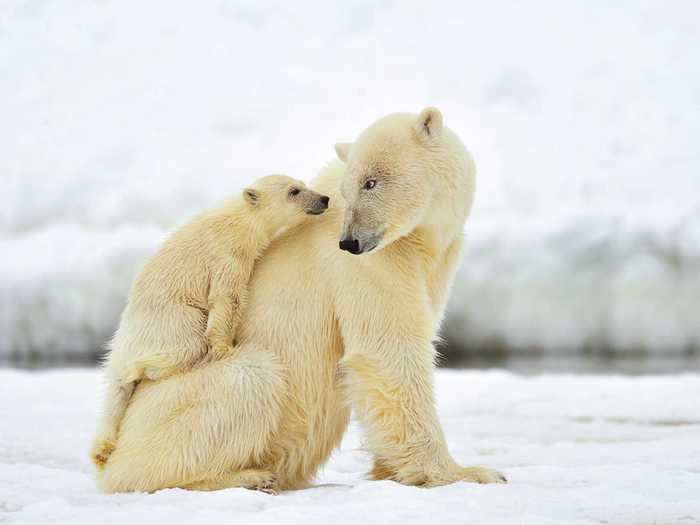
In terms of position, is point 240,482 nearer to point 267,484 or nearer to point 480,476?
point 267,484

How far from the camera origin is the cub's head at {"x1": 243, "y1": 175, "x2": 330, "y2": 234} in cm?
467

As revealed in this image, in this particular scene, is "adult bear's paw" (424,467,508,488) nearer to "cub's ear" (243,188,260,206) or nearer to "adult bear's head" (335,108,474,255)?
"adult bear's head" (335,108,474,255)

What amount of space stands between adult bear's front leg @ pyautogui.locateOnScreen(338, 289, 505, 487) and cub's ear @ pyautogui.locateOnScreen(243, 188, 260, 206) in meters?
0.89

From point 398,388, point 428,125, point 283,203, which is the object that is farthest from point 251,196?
point 398,388

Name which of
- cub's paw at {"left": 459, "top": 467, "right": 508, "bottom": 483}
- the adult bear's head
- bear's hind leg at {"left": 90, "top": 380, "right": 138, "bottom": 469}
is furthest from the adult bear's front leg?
bear's hind leg at {"left": 90, "top": 380, "right": 138, "bottom": 469}

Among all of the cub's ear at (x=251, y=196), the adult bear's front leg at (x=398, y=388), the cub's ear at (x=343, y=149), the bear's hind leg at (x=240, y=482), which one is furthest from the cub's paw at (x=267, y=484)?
the cub's ear at (x=343, y=149)

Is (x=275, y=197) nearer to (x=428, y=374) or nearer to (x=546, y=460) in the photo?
(x=428, y=374)

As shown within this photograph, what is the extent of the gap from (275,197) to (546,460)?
254 cm

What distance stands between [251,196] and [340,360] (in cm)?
110

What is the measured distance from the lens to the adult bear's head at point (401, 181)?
423 centimetres

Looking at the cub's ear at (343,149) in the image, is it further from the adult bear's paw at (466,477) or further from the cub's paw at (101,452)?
the cub's paw at (101,452)

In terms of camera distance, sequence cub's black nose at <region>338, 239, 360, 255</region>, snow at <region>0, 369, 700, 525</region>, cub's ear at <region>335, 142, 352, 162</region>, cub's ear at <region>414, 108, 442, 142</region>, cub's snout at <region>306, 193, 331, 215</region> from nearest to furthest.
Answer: snow at <region>0, 369, 700, 525</region>
cub's black nose at <region>338, 239, 360, 255</region>
cub's ear at <region>414, 108, 442, 142</region>
cub's snout at <region>306, 193, 331, 215</region>
cub's ear at <region>335, 142, 352, 162</region>

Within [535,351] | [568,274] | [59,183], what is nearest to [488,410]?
[568,274]

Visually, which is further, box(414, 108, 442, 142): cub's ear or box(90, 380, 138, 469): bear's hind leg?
box(414, 108, 442, 142): cub's ear
